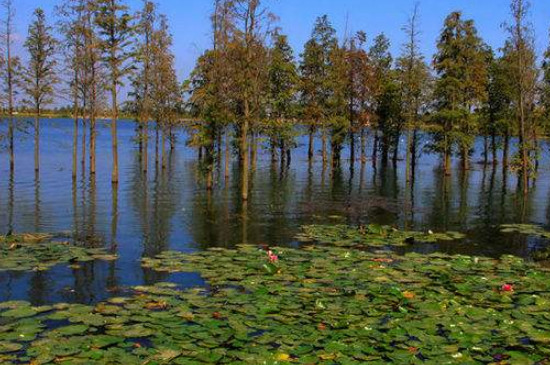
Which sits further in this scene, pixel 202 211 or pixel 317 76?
pixel 317 76

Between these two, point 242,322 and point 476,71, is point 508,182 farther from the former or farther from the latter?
point 242,322

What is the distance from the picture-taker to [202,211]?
80.2ft

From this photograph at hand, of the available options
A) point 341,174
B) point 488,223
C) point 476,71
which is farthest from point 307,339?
point 476,71

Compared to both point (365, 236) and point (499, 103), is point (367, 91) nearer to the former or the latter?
point (499, 103)

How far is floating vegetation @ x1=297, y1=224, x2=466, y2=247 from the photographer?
1791cm

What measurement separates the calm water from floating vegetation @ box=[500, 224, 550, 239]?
0.70 meters

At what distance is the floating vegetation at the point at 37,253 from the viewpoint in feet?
44.2

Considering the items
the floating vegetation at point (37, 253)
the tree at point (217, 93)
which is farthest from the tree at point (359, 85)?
the floating vegetation at point (37, 253)

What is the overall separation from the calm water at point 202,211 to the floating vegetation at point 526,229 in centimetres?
70

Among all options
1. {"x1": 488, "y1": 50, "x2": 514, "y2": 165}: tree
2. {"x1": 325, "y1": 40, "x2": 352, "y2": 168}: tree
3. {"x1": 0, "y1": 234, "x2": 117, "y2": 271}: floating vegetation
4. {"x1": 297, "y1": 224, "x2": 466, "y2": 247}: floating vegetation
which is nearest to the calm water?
{"x1": 0, "y1": 234, "x2": 117, "y2": 271}: floating vegetation

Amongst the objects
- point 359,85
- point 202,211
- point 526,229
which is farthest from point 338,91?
point 526,229

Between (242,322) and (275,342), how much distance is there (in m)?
1.04

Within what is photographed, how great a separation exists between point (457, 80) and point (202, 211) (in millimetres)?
29314

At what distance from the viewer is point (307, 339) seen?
8.78 meters
